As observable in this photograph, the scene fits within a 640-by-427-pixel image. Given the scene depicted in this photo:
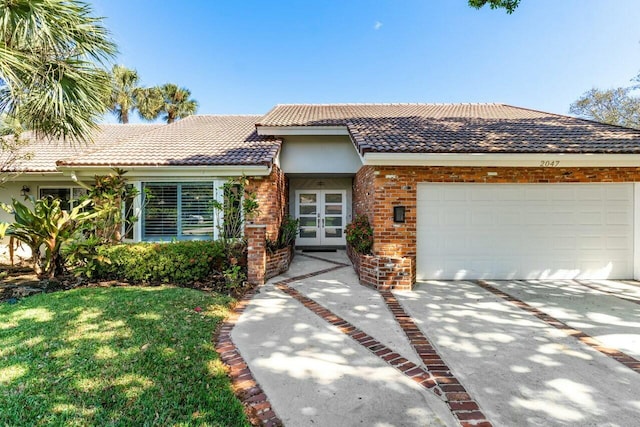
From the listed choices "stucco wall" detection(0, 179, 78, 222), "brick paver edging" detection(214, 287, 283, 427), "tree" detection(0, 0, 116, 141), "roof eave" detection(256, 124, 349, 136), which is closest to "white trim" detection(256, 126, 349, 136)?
"roof eave" detection(256, 124, 349, 136)

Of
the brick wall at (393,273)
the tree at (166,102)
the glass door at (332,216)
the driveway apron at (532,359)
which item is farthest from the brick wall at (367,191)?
the tree at (166,102)

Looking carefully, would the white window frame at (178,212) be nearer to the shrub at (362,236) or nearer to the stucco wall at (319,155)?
the stucco wall at (319,155)

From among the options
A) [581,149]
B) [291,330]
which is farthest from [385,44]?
[291,330]

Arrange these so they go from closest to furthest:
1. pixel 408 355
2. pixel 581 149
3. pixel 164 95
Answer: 1. pixel 408 355
2. pixel 581 149
3. pixel 164 95

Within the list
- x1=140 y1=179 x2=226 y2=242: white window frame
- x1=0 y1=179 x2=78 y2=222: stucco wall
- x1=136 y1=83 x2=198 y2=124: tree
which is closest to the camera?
x1=140 y1=179 x2=226 y2=242: white window frame

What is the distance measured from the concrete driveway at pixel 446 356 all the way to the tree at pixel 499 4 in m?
6.86

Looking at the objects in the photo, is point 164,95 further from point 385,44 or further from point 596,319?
point 596,319

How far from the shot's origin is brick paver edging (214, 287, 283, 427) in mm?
2580

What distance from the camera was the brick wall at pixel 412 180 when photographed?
23.9 feet

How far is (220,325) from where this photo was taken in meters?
4.68

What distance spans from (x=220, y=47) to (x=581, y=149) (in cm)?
1489

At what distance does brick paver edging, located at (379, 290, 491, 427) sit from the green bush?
4.97 m

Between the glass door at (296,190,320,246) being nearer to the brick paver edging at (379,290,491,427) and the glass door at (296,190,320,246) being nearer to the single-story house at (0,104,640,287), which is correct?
the single-story house at (0,104,640,287)

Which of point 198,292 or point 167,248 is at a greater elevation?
point 167,248
